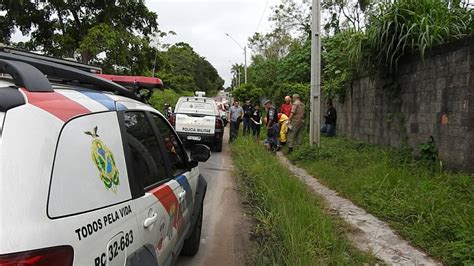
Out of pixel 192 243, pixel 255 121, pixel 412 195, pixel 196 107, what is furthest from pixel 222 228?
pixel 255 121

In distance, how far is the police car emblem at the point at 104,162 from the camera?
1937mm

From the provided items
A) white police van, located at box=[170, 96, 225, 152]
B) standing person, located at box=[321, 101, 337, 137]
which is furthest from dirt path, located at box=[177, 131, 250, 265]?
standing person, located at box=[321, 101, 337, 137]

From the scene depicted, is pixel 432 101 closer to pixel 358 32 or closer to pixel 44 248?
pixel 358 32

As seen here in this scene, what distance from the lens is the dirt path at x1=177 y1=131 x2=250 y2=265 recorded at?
4.45 m

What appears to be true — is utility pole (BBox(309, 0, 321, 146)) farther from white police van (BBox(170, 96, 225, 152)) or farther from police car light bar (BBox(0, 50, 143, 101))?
police car light bar (BBox(0, 50, 143, 101))

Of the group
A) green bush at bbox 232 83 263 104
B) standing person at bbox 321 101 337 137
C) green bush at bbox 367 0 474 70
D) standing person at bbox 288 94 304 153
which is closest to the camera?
green bush at bbox 367 0 474 70

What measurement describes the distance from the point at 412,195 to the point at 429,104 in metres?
2.49

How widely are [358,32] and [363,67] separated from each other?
2.63 feet

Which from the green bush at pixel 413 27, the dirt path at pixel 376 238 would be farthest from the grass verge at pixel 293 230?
the green bush at pixel 413 27

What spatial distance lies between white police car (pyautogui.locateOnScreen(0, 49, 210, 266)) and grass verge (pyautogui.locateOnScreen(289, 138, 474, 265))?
2.92 metres

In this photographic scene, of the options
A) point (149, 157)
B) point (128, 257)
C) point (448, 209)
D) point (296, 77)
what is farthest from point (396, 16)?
point (296, 77)

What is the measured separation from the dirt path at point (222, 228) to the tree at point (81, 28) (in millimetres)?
14343

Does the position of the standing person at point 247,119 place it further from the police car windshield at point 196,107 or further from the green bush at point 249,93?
the green bush at point 249,93

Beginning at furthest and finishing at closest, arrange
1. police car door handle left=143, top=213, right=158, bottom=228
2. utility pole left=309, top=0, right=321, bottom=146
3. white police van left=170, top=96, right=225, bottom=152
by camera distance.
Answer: white police van left=170, top=96, right=225, bottom=152, utility pole left=309, top=0, right=321, bottom=146, police car door handle left=143, top=213, right=158, bottom=228
